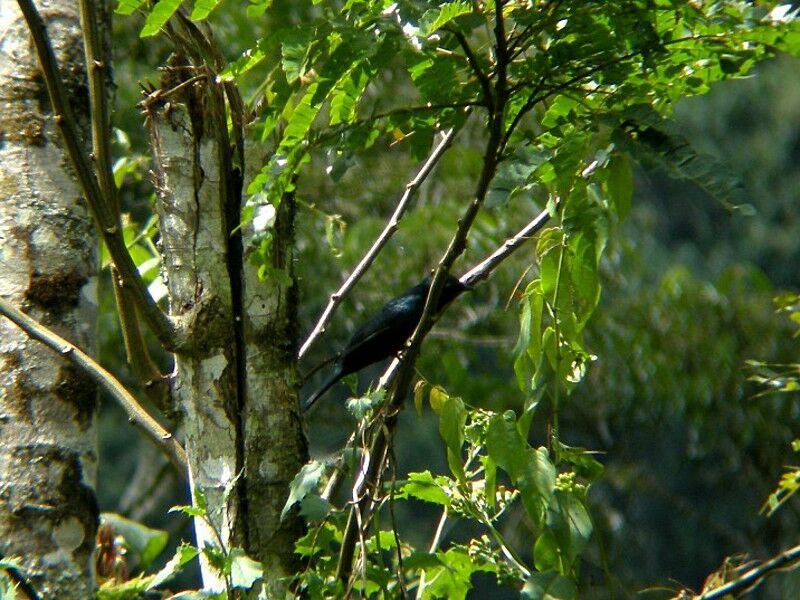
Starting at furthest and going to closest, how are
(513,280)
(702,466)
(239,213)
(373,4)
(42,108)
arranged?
(702,466) < (513,280) < (42,108) < (239,213) < (373,4)

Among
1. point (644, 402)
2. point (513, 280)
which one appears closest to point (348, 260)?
point (513, 280)

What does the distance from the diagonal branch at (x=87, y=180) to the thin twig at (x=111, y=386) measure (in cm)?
18

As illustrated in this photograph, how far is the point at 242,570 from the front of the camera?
6.06 ft

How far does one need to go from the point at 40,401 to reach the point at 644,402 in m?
7.18

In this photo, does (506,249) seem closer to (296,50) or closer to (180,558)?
(296,50)

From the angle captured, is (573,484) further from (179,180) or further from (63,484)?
(63,484)

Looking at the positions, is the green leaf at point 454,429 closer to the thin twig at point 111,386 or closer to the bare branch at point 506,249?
the bare branch at point 506,249

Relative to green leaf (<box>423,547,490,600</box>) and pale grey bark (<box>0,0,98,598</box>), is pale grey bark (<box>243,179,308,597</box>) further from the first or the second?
pale grey bark (<box>0,0,98,598</box>)

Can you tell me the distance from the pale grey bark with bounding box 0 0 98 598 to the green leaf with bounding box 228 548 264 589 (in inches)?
28.7

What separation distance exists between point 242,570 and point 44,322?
0.98m

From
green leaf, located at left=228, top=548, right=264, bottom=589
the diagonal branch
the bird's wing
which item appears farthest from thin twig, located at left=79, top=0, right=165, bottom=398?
the bird's wing

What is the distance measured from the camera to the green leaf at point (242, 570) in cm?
181

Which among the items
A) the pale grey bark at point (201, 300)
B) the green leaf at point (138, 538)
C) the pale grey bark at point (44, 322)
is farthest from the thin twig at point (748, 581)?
the green leaf at point (138, 538)

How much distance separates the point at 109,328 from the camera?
→ 853 centimetres
